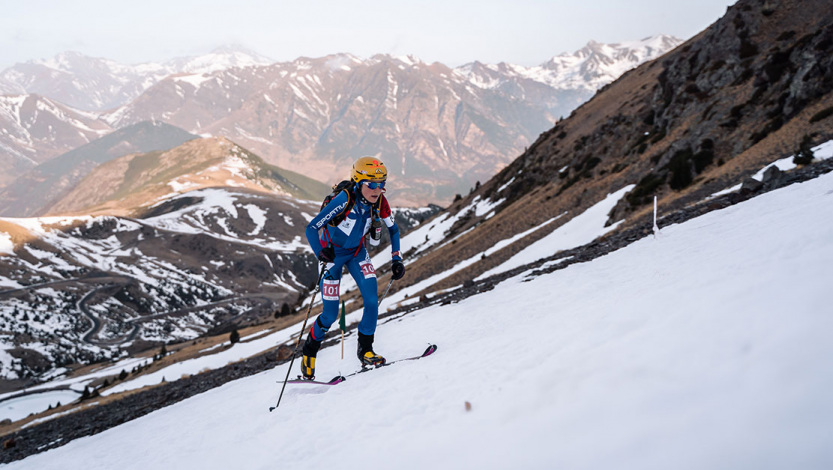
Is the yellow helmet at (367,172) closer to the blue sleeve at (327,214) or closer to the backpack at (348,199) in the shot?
the backpack at (348,199)

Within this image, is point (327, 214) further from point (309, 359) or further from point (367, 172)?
point (309, 359)

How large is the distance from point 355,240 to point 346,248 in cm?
30

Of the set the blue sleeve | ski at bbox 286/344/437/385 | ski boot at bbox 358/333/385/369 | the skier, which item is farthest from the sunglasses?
ski at bbox 286/344/437/385

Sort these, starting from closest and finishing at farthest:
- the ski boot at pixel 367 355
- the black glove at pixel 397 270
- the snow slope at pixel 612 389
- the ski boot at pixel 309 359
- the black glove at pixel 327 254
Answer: the snow slope at pixel 612 389 < the black glove at pixel 327 254 < the black glove at pixel 397 270 < the ski boot at pixel 367 355 < the ski boot at pixel 309 359

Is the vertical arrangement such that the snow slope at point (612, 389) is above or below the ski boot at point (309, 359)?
below

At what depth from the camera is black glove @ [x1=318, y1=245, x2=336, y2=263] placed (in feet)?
35.5

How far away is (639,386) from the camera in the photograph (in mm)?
5129

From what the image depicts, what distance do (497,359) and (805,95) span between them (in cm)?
3384

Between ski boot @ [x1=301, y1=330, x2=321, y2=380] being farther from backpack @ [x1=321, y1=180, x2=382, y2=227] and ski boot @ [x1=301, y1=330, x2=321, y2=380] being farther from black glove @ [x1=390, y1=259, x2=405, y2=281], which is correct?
backpack @ [x1=321, y1=180, x2=382, y2=227]

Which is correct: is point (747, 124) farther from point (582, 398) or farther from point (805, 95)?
point (582, 398)

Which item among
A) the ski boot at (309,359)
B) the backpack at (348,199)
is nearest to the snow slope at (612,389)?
the ski boot at (309,359)

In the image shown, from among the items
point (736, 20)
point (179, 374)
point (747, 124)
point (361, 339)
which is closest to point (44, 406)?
point (179, 374)

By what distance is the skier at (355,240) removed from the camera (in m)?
11.1

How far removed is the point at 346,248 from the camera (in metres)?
11.4
